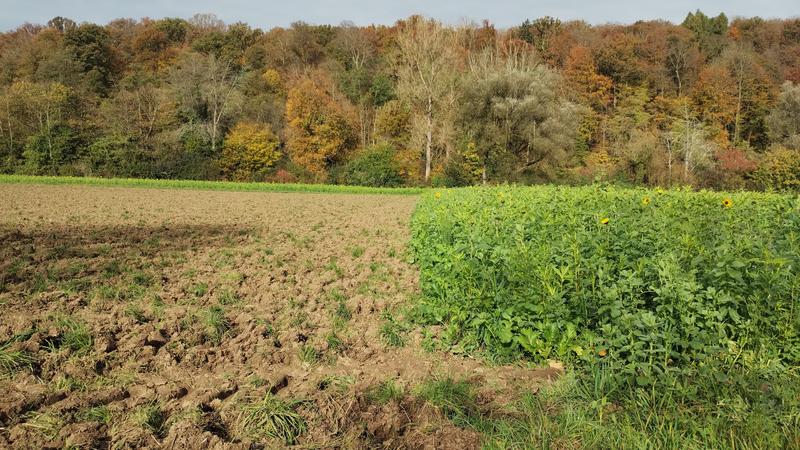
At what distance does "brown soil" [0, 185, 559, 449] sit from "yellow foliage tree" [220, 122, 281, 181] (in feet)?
126

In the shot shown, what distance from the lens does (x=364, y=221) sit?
16969 mm

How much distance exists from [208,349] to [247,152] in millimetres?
46130

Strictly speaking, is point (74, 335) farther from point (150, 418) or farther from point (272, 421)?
point (272, 421)

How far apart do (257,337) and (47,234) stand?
9.30 meters

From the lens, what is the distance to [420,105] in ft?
162

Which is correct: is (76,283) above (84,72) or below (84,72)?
below

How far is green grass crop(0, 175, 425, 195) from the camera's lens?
115 ft

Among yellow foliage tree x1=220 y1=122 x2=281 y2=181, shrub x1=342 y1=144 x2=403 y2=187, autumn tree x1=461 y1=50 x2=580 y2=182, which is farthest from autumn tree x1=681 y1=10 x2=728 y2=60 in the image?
yellow foliage tree x1=220 y1=122 x2=281 y2=181

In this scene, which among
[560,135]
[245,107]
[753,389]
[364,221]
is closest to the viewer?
[753,389]

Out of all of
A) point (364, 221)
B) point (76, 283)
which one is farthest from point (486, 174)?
point (76, 283)

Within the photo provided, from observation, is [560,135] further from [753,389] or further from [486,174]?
[753,389]

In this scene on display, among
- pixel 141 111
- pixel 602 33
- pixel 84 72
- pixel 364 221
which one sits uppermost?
pixel 602 33

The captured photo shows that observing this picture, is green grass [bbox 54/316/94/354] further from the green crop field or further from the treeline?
the treeline

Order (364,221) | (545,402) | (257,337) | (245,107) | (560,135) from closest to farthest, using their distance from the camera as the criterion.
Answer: (545,402) < (257,337) < (364,221) < (560,135) < (245,107)
